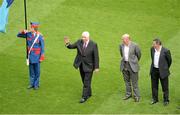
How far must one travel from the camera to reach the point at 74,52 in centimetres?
1917

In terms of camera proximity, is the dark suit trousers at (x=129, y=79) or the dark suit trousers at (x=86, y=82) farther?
the dark suit trousers at (x=86, y=82)

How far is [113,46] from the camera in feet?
64.0

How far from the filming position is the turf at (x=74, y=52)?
627 inches

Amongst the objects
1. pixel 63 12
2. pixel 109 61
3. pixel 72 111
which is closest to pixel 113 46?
pixel 109 61

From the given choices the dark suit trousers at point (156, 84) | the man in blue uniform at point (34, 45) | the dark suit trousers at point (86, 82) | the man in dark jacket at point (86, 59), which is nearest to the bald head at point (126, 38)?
the man in dark jacket at point (86, 59)

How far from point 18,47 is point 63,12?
117 inches

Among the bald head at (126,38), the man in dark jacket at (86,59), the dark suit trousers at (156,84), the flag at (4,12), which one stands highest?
the flag at (4,12)

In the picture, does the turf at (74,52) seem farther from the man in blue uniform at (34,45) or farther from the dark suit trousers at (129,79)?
the man in blue uniform at (34,45)

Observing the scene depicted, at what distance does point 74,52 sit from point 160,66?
439cm

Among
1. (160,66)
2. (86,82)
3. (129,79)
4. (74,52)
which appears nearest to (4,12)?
(86,82)

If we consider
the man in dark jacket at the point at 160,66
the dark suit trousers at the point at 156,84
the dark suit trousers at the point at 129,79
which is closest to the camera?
the man in dark jacket at the point at 160,66

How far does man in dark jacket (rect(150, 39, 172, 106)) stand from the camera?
15.5 meters

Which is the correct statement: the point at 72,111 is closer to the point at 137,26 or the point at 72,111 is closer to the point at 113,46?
the point at 113,46

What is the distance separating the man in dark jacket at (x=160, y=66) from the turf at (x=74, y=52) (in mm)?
462
